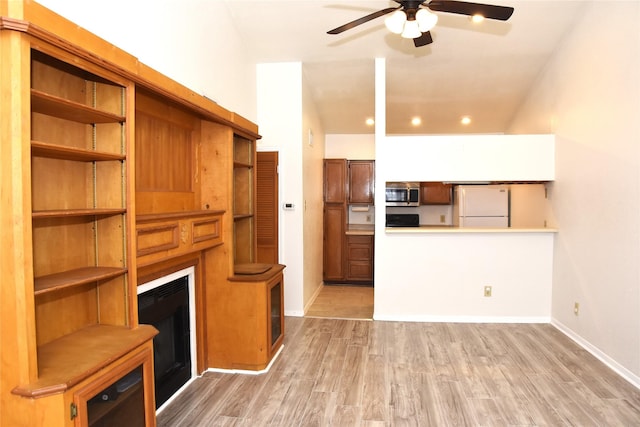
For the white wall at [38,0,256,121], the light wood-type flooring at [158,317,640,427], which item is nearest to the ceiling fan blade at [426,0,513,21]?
the white wall at [38,0,256,121]

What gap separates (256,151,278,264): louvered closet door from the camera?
475cm

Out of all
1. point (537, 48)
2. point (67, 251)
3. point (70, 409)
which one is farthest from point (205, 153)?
point (537, 48)

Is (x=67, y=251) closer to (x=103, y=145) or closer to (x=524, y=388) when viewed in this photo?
(x=103, y=145)

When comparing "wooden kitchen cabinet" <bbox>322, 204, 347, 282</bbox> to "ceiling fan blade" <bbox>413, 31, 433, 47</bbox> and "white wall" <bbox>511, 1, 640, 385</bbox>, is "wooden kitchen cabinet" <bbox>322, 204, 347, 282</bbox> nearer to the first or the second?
"white wall" <bbox>511, 1, 640, 385</bbox>

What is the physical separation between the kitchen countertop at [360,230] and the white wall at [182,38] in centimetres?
279

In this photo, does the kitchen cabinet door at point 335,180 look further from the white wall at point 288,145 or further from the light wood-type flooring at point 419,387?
the light wood-type flooring at point 419,387

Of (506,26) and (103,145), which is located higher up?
(506,26)

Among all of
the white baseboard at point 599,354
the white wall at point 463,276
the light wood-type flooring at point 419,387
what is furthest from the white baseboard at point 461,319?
the light wood-type flooring at point 419,387

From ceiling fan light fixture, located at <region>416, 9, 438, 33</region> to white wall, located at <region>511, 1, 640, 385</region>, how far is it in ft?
5.40

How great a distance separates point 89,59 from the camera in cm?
162

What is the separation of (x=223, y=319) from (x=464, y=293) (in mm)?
2714

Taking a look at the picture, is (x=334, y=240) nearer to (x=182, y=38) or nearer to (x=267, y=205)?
Answer: (x=267, y=205)

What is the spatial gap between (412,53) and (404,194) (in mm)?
2529

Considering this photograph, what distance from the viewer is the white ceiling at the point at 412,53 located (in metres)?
3.84
